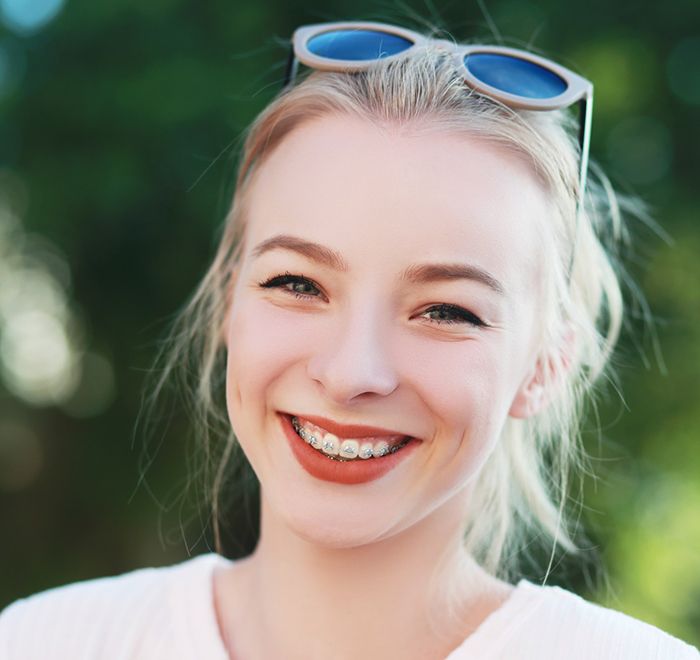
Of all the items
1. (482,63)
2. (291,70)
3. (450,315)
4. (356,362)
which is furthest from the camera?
(291,70)

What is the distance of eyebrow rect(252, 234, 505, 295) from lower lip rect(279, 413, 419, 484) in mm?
282

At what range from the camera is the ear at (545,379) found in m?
1.87

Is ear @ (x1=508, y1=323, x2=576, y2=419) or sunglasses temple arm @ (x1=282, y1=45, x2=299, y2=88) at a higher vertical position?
sunglasses temple arm @ (x1=282, y1=45, x2=299, y2=88)

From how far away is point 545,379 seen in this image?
191cm

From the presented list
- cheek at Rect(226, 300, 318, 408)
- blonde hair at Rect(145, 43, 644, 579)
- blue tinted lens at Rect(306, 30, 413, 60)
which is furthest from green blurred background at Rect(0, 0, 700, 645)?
cheek at Rect(226, 300, 318, 408)

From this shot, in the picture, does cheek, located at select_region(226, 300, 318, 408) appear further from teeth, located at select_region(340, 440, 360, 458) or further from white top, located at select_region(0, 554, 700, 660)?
white top, located at select_region(0, 554, 700, 660)

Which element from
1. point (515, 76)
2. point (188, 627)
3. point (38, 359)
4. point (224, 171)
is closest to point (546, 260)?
point (515, 76)

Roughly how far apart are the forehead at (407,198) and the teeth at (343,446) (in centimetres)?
30

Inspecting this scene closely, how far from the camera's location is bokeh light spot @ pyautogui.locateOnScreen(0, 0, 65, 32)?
12.0ft

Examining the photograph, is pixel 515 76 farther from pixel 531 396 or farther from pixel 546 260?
pixel 531 396

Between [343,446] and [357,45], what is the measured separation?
Answer: 0.82m

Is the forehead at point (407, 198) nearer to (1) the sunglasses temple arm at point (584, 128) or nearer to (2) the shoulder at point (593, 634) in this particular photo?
(1) the sunglasses temple arm at point (584, 128)

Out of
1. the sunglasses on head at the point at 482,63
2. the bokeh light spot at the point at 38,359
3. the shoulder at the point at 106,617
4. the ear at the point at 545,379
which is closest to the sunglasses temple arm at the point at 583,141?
the sunglasses on head at the point at 482,63

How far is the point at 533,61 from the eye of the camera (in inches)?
74.0
